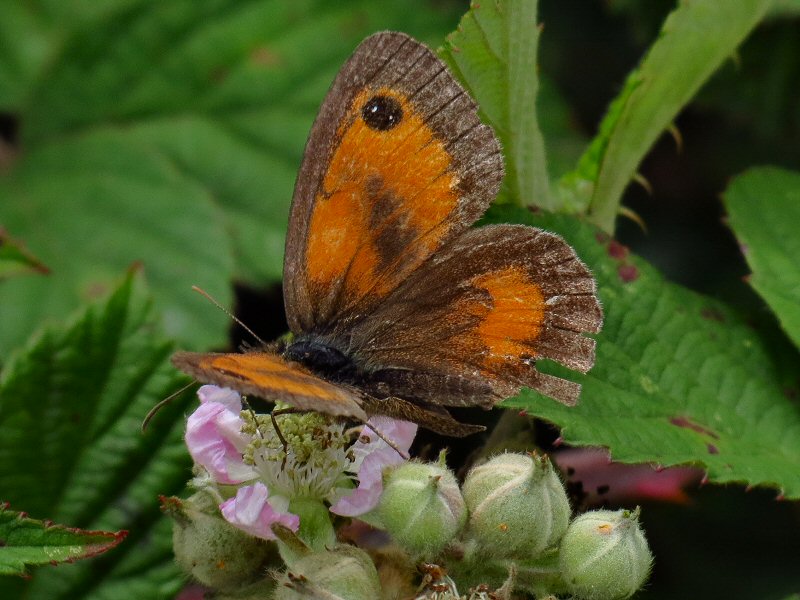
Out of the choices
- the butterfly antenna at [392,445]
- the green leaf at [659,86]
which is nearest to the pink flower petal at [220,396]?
the butterfly antenna at [392,445]

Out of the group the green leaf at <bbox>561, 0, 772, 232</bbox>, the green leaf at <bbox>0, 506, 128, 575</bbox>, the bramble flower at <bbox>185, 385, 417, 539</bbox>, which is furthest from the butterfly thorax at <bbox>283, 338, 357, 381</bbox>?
the green leaf at <bbox>561, 0, 772, 232</bbox>

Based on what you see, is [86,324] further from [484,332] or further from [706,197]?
[706,197]

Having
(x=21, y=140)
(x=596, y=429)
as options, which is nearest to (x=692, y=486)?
(x=596, y=429)

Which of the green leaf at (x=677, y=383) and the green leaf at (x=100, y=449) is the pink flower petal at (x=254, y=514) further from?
the green leaf at (x=100, y=449)

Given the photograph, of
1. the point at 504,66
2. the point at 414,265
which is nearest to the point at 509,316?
the point at 414,265

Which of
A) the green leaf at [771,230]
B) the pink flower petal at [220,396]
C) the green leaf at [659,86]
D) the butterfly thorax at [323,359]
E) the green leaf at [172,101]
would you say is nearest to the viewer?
the pink flower petal at [220,396]

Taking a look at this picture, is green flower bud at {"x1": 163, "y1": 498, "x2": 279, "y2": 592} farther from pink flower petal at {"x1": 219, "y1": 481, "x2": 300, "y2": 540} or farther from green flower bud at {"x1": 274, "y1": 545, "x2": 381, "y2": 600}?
green flower bud at {"x1": 274, "y1": 545, "x2": 381, "y2": 600}

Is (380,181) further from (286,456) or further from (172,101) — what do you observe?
(172,101)
